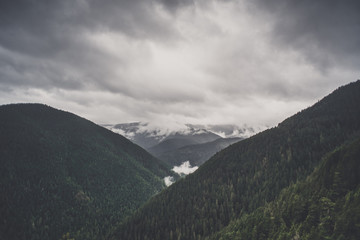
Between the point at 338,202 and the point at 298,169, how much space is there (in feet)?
366

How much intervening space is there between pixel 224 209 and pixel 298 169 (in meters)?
87.8

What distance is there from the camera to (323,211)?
97.4 meters

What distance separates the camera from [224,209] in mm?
186125

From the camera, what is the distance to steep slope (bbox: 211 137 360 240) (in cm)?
8269

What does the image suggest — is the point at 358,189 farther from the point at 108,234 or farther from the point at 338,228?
the point at 108,234

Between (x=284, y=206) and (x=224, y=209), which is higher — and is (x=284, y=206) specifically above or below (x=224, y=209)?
above

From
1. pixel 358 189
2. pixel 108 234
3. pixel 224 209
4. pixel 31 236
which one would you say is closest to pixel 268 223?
pixel 358 189

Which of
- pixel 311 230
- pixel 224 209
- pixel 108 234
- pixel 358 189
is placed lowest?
pixel 108 234

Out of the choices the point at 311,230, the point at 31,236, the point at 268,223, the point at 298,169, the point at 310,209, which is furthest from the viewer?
the point at 298,169

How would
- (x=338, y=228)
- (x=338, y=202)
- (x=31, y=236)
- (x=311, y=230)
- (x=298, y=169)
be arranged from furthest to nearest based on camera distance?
(x=298, y=169)
(x=31, y=236)
(x=338, y=202)
(x=311, y=230)
(x=338, y=228)

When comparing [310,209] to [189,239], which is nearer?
[310,209]

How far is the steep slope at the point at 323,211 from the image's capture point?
8269cm

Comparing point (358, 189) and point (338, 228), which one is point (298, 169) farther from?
point (338, 228)

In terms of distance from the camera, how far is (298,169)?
198 meters
